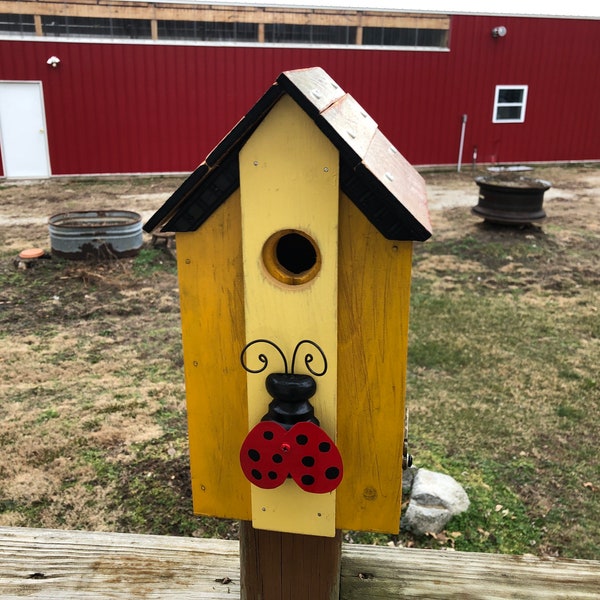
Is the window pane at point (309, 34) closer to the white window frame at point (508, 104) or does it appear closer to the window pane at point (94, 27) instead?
the window pane at point (94, 27)

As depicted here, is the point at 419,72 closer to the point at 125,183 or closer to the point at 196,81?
the point at 196,81

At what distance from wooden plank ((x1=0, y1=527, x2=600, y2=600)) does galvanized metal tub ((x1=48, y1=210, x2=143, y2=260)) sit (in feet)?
18.7

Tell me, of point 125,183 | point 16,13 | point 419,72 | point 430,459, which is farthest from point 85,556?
point 419,72

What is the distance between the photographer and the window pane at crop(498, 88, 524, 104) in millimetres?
14484

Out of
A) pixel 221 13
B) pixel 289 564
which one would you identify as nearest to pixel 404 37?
pixel 221 13

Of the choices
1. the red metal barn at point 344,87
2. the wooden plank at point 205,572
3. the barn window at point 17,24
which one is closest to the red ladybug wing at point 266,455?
the wooden plank at point 205,572

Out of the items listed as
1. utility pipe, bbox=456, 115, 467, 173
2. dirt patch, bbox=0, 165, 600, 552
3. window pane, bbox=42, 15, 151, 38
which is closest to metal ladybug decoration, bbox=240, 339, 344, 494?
dirt patch, bbox=0, 165, 600, 552

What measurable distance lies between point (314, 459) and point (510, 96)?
49.3ft

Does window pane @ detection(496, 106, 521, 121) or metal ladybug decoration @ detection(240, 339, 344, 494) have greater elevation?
window pane @ detection(496, 106, 521, 121)

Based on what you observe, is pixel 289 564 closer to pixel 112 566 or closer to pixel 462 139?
pixel 112 566

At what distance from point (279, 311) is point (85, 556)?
3.35 ft

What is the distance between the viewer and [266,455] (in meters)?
1.25

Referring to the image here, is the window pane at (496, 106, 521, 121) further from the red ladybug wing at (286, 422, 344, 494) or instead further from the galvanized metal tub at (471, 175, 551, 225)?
the red ladybug wing at (286, 422, 344, 494)

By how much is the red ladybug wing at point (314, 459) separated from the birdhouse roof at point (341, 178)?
1.33 feet
